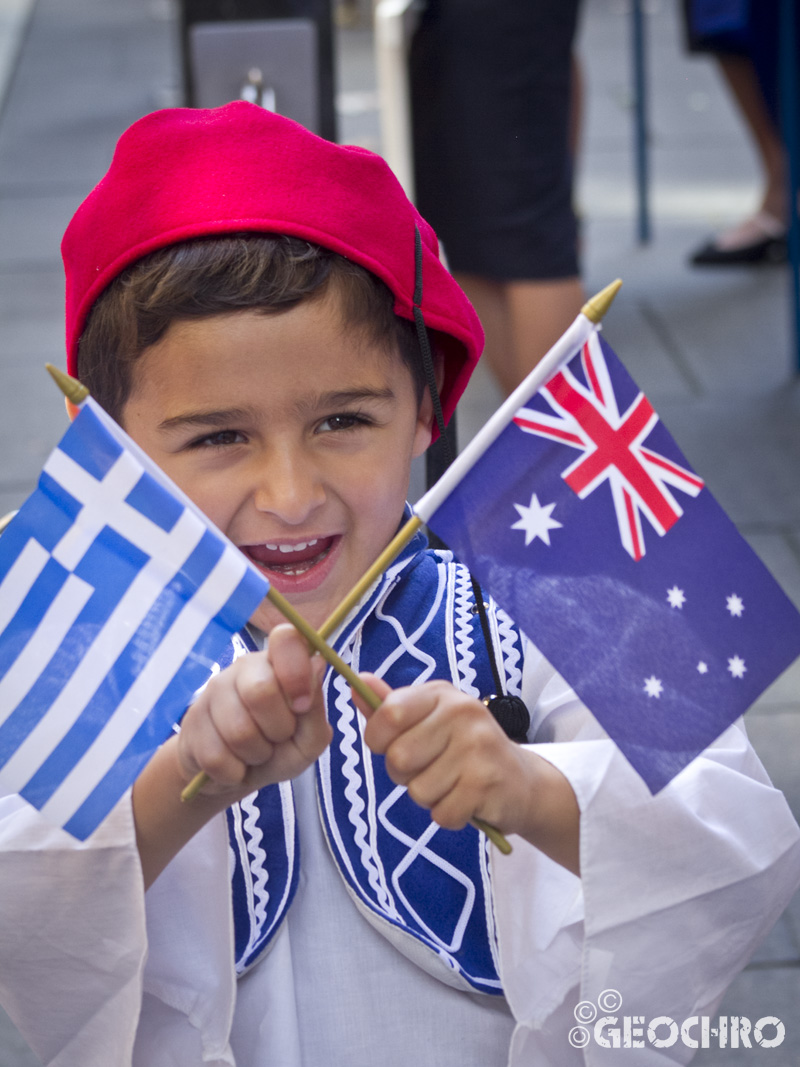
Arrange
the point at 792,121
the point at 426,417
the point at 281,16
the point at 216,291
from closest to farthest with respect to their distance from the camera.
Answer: the point at 216,291
the point at 426,417
the point at 281,16
the point at 792,121

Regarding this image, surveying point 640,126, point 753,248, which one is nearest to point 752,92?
point 640,126

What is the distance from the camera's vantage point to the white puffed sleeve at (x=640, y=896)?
4.75 ft

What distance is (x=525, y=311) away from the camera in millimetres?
3428

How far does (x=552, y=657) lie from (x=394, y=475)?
0.32 metres

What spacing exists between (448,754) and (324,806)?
34 centimetres

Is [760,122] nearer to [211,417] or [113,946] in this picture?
[211,417]

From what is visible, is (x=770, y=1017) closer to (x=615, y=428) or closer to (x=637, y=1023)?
(x=637, y=1023)

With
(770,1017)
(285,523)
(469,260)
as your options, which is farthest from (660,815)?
(469,260)

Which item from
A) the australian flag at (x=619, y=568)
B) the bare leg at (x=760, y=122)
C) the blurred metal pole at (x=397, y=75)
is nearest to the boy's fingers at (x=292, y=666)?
the australian flag at (x=619, y=568)

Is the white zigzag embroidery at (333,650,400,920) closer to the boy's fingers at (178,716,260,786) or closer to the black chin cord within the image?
the black chin cord

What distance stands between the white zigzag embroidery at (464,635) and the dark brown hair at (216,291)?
12.2 inches

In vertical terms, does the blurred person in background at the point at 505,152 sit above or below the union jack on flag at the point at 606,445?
below

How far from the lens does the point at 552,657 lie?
1364 mm

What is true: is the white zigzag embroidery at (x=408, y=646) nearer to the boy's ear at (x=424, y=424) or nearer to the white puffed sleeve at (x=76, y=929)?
the boy's ear at (x=424, y=424)
